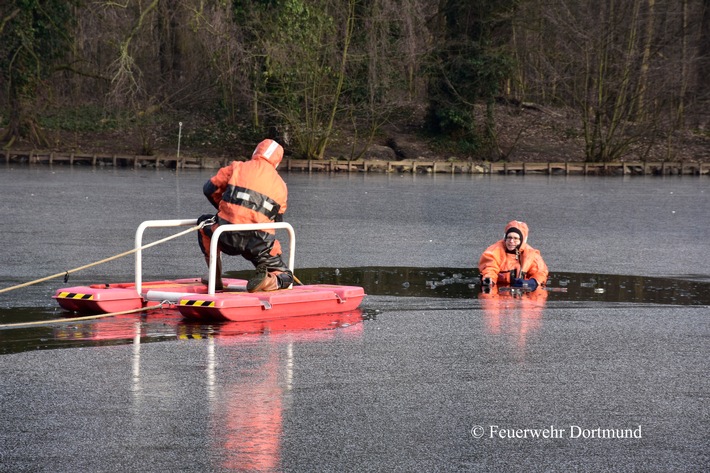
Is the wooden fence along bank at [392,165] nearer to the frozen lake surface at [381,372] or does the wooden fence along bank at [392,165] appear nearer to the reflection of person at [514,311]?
the frozen lake surface at [381,372]

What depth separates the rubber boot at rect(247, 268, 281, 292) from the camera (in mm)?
9844

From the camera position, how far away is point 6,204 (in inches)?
844

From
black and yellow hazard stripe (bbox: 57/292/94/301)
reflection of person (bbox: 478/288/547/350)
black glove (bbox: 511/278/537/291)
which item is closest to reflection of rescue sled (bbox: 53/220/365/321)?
black and yellow hazard stripe (bbox: 57/292/94/301)

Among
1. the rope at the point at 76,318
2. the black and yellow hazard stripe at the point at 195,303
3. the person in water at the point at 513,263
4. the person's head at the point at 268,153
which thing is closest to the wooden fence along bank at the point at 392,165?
the person in water at the point at 513,263

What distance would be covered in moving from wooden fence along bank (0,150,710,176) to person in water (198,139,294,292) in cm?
3031

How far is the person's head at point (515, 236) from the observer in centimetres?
1205

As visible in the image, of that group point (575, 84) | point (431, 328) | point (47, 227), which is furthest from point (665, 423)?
point (575, 84)

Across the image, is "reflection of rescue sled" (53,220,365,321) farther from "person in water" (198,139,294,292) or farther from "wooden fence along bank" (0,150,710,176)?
"wooden fence along bank" (0,150,710,176)

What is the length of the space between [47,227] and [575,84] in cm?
3227

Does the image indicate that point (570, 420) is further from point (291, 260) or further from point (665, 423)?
point (291, 260)

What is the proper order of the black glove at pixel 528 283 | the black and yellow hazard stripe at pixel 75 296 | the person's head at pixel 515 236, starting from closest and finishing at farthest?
the black and yellow hazard stripe at pixel 75 296 < the black glove at pixel 528 283 < the person's head at pixel 515 236

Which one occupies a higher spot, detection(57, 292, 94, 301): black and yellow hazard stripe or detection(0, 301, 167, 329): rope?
detection(57, 292, 94, 301): black and yellow hazard stripe

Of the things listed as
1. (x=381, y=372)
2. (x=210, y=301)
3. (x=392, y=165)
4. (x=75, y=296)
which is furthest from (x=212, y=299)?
(x=392, y=165)

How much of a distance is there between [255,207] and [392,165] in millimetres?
32140
